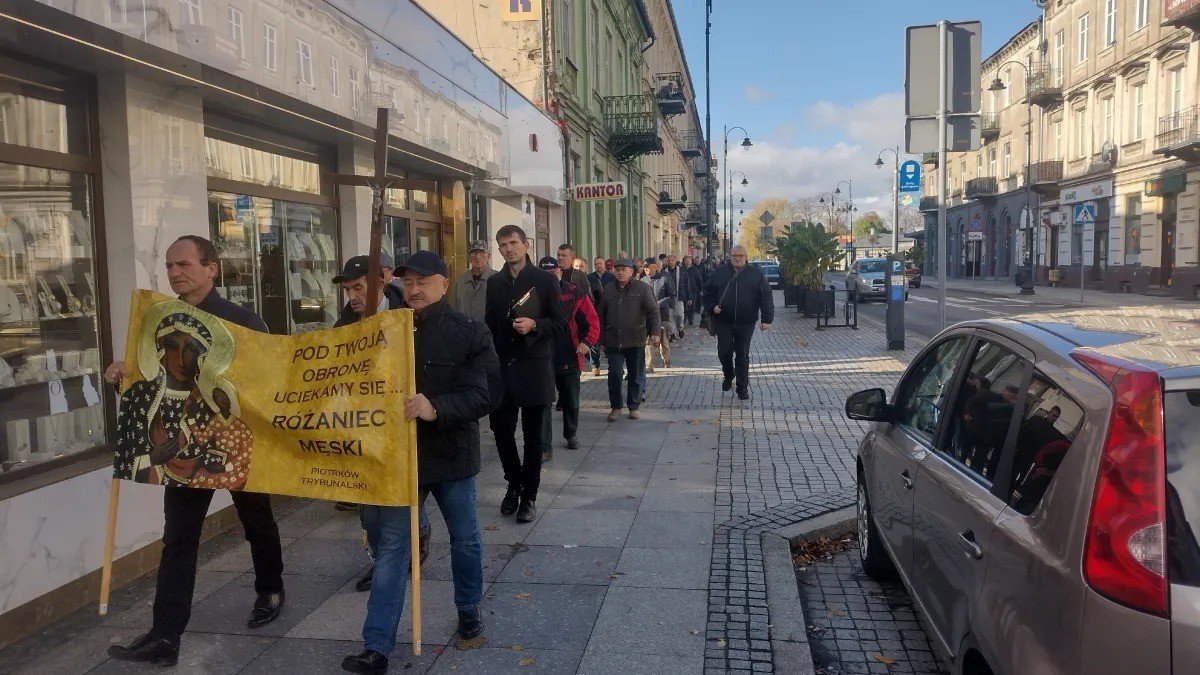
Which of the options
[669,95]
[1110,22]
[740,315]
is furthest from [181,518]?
[1110,22]

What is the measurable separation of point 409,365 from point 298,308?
447 cm

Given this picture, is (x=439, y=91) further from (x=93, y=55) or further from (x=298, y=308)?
(x=93, y=55)

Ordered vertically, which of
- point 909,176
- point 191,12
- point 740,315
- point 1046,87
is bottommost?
point 740,315

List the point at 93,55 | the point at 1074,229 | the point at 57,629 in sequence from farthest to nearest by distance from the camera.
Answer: the point at 1074,229 → the point at 93,55 → the point at 57,629

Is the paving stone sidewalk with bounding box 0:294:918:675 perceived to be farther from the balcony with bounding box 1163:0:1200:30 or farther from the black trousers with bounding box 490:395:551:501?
the balcony with bounding box 1163:0:1200:30

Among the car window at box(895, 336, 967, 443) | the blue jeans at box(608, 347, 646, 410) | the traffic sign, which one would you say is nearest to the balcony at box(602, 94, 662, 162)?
the traffic sign

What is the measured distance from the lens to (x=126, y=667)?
12.4ft

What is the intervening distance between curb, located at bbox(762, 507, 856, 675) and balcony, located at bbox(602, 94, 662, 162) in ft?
62.6

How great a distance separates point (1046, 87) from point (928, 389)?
45.9 m

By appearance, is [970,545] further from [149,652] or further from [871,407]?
[149,652]

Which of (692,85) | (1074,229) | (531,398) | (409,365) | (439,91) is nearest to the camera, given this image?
(409,365)

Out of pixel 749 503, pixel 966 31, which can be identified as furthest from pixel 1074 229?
pixel 749 503

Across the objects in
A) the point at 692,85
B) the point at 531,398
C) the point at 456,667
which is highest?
the point at 692,85

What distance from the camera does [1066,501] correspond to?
222 cm
